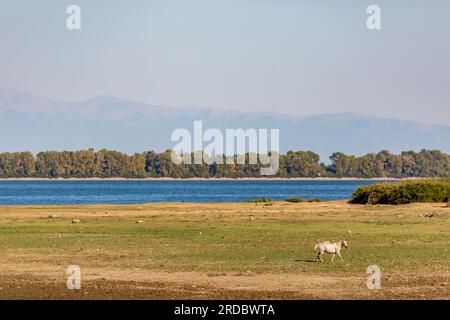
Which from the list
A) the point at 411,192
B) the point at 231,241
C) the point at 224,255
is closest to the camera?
the point at 224,255

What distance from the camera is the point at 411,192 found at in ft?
224

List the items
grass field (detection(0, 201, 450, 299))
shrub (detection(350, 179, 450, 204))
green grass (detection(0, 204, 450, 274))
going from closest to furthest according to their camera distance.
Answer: grass field (detection(0, 201, 450, 299)) < green grass (detection(0, 204, 450, 274)) < shrub (detection(350, 179, 450, 204))

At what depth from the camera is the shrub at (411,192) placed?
2680 inches

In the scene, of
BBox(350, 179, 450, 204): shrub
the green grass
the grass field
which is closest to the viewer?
the grass field

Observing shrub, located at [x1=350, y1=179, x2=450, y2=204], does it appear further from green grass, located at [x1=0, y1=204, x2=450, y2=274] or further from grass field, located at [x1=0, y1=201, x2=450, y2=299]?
green grass, located at [x1=0, y1=204, x2=450, y2=274]

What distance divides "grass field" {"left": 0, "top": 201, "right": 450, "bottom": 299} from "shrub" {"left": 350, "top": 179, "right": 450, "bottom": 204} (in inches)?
307

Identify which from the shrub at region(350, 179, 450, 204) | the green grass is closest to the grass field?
the green grass

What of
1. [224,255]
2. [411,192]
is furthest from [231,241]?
[411,192]

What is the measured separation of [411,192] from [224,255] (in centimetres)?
3544

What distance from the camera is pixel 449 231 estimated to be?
4484cm

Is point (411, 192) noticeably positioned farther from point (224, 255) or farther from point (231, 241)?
point (224, 255)

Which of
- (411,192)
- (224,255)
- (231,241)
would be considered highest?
(411,192)

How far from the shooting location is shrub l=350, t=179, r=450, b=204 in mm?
68062
